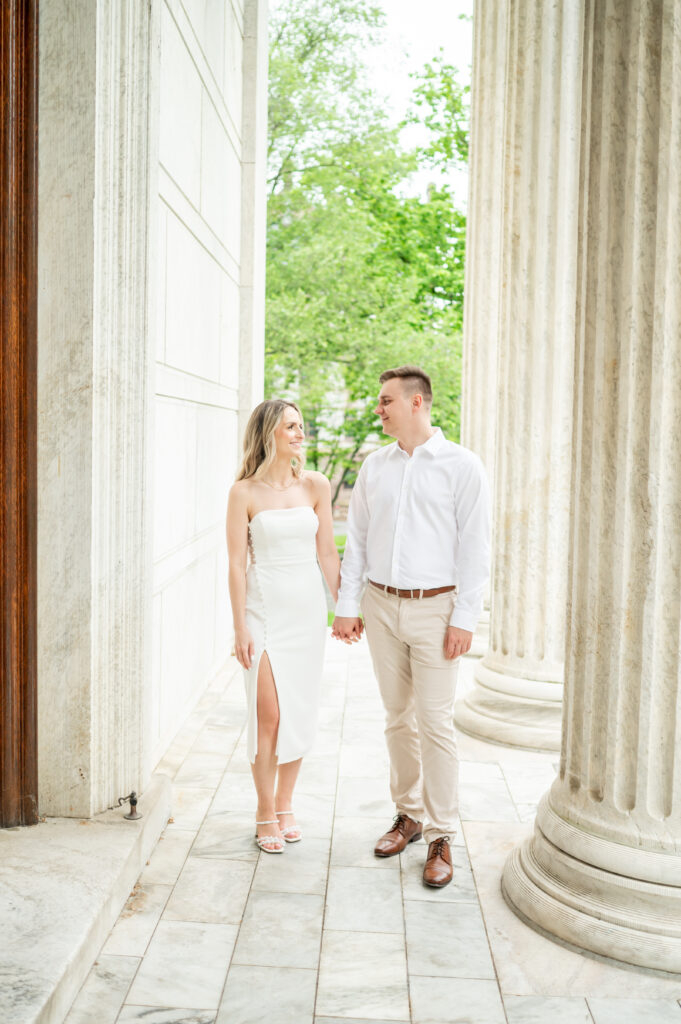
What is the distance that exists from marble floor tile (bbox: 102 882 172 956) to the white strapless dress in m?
0.83

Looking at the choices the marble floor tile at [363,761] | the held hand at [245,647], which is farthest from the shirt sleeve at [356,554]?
the marble floor tile at [363,761]

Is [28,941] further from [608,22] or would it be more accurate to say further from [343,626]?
[608,22]

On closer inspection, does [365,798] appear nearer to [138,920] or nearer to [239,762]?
[239,762]

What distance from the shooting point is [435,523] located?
15.1 ft

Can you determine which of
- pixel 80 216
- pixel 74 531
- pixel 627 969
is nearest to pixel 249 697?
pixel 74 531

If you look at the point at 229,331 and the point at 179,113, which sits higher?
the point at 179,113

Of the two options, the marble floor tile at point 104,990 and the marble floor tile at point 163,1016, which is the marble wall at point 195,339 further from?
the marble floor tile at point 163,1016

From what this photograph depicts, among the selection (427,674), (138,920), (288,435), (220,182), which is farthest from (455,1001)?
(220,182)

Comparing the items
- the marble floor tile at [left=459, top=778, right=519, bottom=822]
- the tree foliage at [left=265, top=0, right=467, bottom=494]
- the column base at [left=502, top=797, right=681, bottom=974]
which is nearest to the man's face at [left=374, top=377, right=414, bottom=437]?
the column base at [left=502, top=797, right=681, bottom=974]

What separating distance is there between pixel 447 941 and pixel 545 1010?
1.88ft

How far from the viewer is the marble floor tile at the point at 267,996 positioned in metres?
3.35

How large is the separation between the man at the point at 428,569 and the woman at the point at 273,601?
0.37 metres

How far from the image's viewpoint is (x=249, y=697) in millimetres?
4891

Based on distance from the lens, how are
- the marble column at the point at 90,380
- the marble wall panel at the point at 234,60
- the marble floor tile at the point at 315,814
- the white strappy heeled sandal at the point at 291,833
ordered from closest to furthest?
the marble column at the point at 90,380
the white strappy heeled sandal at the point at 291,833
the marble floor tile at the point at 315,814
the marble wall panel at the point at 234,60
